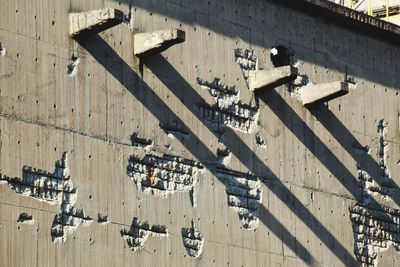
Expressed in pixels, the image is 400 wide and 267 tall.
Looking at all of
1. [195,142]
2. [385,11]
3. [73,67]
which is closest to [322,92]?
[195,142]

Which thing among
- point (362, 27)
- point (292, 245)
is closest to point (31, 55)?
point (292, 245)

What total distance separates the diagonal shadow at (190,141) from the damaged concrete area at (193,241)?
0.99 meters

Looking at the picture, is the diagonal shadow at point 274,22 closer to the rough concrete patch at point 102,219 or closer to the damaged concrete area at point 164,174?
the damaged concrete area at point 164,174

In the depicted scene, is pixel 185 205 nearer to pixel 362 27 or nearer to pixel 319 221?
pixel 319 221

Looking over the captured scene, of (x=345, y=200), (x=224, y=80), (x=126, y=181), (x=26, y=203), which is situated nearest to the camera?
(x=26, y=203)

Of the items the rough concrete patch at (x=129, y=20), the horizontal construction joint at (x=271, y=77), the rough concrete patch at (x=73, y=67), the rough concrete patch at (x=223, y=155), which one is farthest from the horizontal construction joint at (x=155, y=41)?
the horizontal construction joint at (x=271, y=77)

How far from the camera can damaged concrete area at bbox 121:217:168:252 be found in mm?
23719

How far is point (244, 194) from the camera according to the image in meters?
25.8

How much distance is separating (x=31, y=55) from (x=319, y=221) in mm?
6335

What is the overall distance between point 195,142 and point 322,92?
2798 mm

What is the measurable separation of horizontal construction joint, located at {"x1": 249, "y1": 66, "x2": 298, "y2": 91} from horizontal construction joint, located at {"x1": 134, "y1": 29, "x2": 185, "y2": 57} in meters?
2.29

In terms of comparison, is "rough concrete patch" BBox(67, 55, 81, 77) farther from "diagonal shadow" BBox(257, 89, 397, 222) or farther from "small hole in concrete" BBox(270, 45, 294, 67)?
"small hole in concrete" BBox(270, 45, 294, 67)

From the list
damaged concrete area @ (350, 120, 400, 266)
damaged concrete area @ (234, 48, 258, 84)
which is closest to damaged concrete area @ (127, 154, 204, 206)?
damaged concrete area @ (234, 48, 258, 84)

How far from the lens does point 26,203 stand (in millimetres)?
22375
